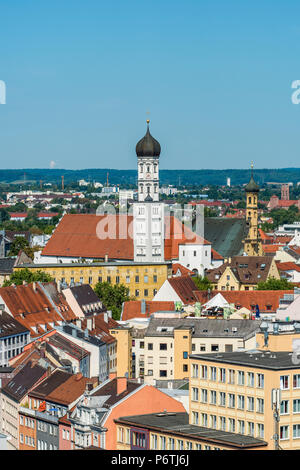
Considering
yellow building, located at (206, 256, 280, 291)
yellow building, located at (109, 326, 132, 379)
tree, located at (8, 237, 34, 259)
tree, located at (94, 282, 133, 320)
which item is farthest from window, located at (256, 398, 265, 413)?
tree, located at (8, 237, 34, 259)

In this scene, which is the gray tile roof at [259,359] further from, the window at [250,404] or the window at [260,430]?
the window at [260,430]

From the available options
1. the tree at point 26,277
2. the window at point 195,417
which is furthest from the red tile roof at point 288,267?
the window at point 195,417

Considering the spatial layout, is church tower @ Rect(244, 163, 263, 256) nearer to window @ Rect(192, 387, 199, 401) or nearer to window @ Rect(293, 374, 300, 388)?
window @ Rect(192, 387, 199, 401)

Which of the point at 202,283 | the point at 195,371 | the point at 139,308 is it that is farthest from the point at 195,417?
the point at 202,283

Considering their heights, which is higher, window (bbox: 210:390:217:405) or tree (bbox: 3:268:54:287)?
tree (bbox: 3:268:54:287)

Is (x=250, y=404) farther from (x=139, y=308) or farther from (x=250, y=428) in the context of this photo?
(x=139, y=308)

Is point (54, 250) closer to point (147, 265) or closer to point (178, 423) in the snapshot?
point (147, 265)
